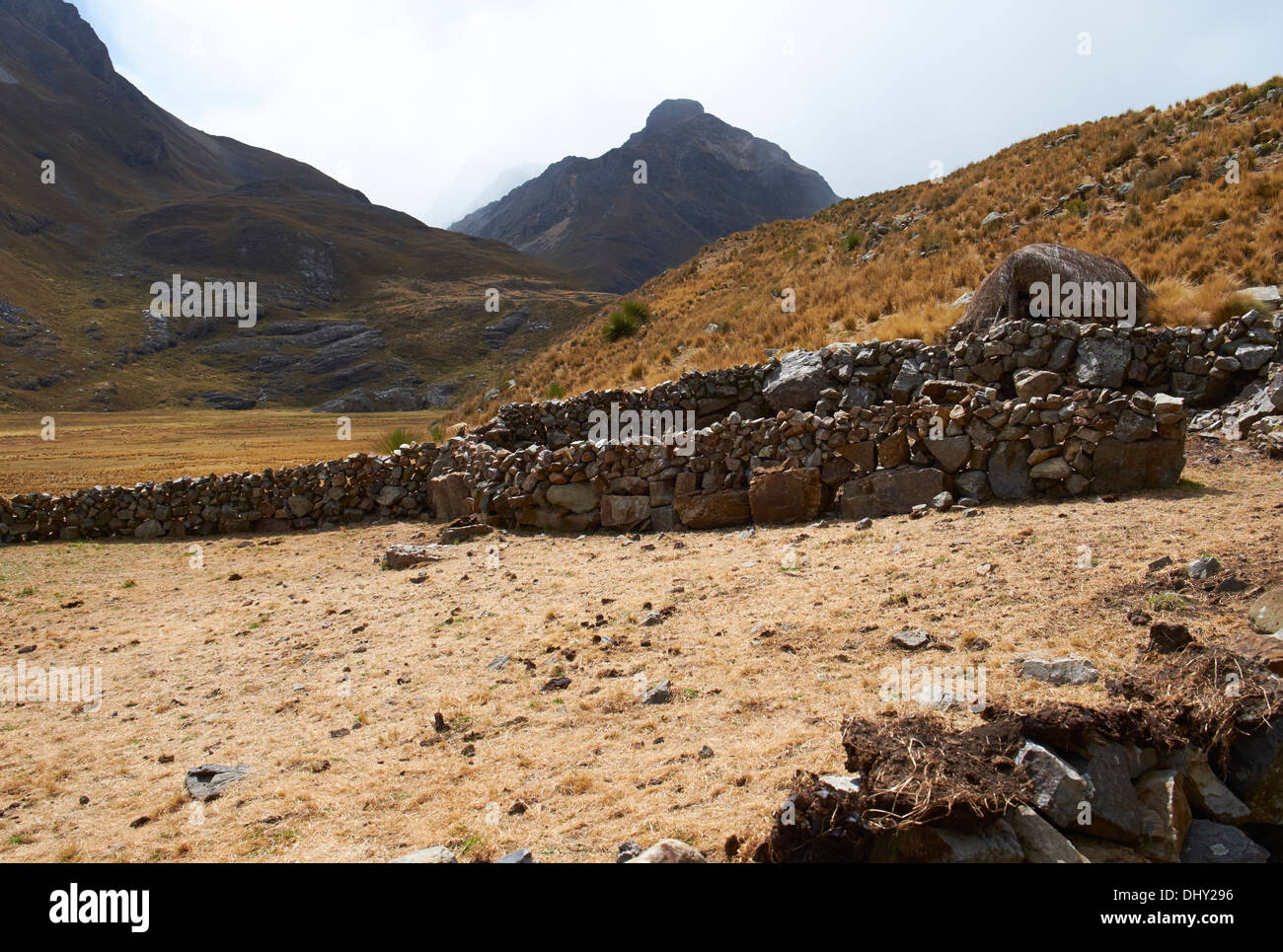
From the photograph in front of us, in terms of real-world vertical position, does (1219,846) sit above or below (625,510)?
below

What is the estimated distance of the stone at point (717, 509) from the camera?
9430 mm

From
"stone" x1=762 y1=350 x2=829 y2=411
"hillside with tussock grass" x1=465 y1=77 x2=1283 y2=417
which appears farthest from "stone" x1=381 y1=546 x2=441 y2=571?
"hillside with tussock grass" x1=465 y1=77 x2=1283 y2=417

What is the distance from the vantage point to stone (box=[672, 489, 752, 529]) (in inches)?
371

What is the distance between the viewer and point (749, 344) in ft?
59.2

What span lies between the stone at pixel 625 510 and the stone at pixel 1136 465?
536cm

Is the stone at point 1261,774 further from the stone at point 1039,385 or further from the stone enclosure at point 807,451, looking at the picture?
the stone at point 1039,385

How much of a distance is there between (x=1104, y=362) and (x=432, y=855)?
11076mm

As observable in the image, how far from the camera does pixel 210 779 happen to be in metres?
4.36

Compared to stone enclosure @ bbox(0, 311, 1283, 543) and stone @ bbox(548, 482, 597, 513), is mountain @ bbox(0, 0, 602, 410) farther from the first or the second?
stone @ bbox(548, 482, 597, 513)

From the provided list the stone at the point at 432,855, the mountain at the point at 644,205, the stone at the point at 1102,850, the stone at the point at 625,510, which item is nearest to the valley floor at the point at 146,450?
the stone at the point at 625,510

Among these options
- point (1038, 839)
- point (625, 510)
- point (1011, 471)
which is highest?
point (1011, 471)

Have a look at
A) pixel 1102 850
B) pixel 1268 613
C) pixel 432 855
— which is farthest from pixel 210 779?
pixel 1268 613

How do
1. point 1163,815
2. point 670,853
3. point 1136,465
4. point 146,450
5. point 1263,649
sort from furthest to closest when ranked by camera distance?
point 146,450 < point 1136,465 < point 1263,649 < point 1163,815 < point 670,853

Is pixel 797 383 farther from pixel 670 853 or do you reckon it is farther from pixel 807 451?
pixel 670 853
